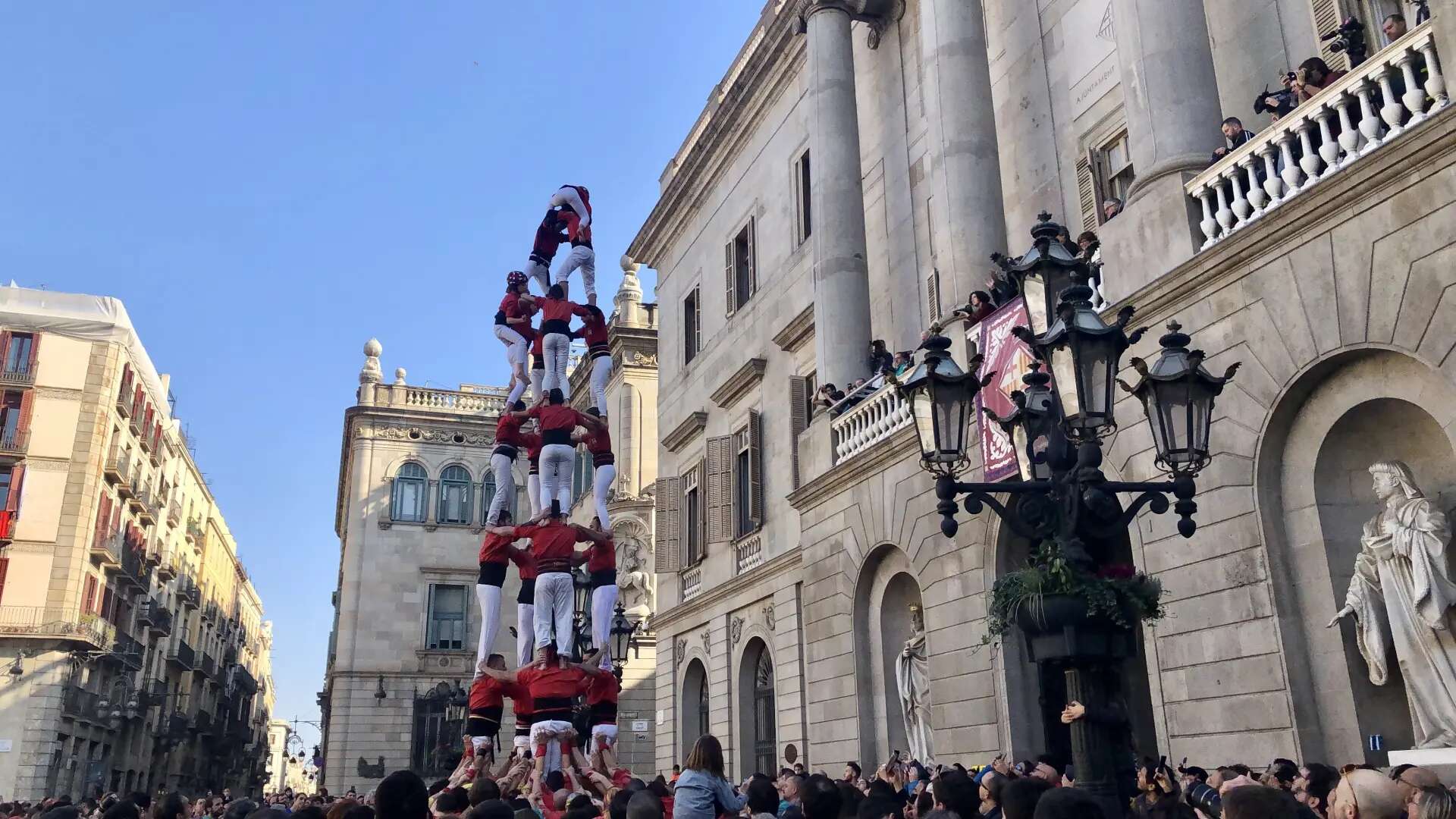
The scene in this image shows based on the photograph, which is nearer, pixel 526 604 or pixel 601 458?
pixel 526 604

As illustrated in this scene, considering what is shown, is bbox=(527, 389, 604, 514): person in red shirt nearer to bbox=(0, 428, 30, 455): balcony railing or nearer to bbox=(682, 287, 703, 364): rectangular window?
bbox=(682, 287, 703, 364): rectangular window

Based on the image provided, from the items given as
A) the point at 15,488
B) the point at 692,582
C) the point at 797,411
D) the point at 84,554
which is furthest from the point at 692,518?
the point at 15,488

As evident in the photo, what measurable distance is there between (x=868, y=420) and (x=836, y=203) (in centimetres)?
471

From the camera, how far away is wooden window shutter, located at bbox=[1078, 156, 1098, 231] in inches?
615

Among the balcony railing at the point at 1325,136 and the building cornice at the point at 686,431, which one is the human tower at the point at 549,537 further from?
the building cornice at the point at 686,431

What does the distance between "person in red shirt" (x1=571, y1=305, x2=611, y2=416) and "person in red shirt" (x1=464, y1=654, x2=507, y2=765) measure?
13.1 feet

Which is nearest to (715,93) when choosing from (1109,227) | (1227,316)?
(1109,227)

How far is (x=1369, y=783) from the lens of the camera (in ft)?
13.5

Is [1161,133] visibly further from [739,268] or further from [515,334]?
[739,268]

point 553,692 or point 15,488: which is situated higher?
point 15,488

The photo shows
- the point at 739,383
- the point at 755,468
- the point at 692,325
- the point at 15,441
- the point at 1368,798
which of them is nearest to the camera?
the point at 1368,798

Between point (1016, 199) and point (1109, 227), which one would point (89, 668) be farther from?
point (1109, 227)

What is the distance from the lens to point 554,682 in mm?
13266

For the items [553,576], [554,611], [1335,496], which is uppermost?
[553,576]
